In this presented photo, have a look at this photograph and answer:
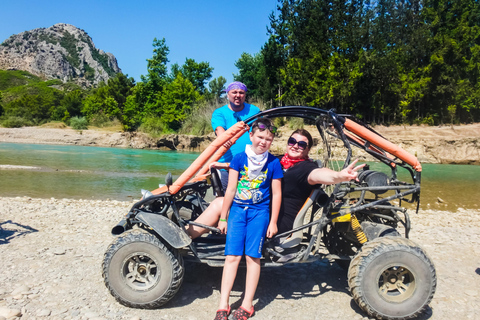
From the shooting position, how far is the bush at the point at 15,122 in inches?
2020

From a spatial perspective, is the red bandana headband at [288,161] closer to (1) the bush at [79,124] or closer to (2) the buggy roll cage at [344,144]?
(2) the buggy roll cage at [344,144]

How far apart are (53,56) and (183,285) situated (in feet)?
652

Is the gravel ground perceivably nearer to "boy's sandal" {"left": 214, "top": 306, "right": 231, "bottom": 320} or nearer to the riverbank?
"boy's sandal" {"left": 214, "top": 306, "right": 231, "bottom": 320}

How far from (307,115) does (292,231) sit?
1302 millimetres

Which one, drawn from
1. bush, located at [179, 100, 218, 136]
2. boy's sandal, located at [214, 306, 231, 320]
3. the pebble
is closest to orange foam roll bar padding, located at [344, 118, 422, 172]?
boy's sandal, located at [214, 306, 231, 320]

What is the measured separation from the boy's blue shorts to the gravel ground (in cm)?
66

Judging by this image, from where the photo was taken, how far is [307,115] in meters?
4.02

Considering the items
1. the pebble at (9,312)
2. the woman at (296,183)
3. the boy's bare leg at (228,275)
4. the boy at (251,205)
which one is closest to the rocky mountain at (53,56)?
the pebble at (9,312)

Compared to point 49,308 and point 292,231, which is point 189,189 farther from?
point 49,308

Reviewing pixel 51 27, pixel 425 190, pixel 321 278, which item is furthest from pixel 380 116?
pixel 51 27

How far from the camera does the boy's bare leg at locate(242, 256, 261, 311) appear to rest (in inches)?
135

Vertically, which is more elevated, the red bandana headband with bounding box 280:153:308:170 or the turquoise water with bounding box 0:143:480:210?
the red bandana headband with bounding box 280:153:308:170

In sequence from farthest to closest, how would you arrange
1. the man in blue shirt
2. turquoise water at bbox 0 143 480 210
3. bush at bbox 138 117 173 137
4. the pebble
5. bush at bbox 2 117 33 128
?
bush at bbox 2 117 33 128, bush at bbox 138 117 173 137, turquoise water at bbox 0 143 480 210, the man in blue shirt, the pebble

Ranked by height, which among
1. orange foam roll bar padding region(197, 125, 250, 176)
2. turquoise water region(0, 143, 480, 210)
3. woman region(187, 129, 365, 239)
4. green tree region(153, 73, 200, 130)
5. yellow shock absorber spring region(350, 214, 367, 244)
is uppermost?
green tree region(153, 73, 200, 130)
